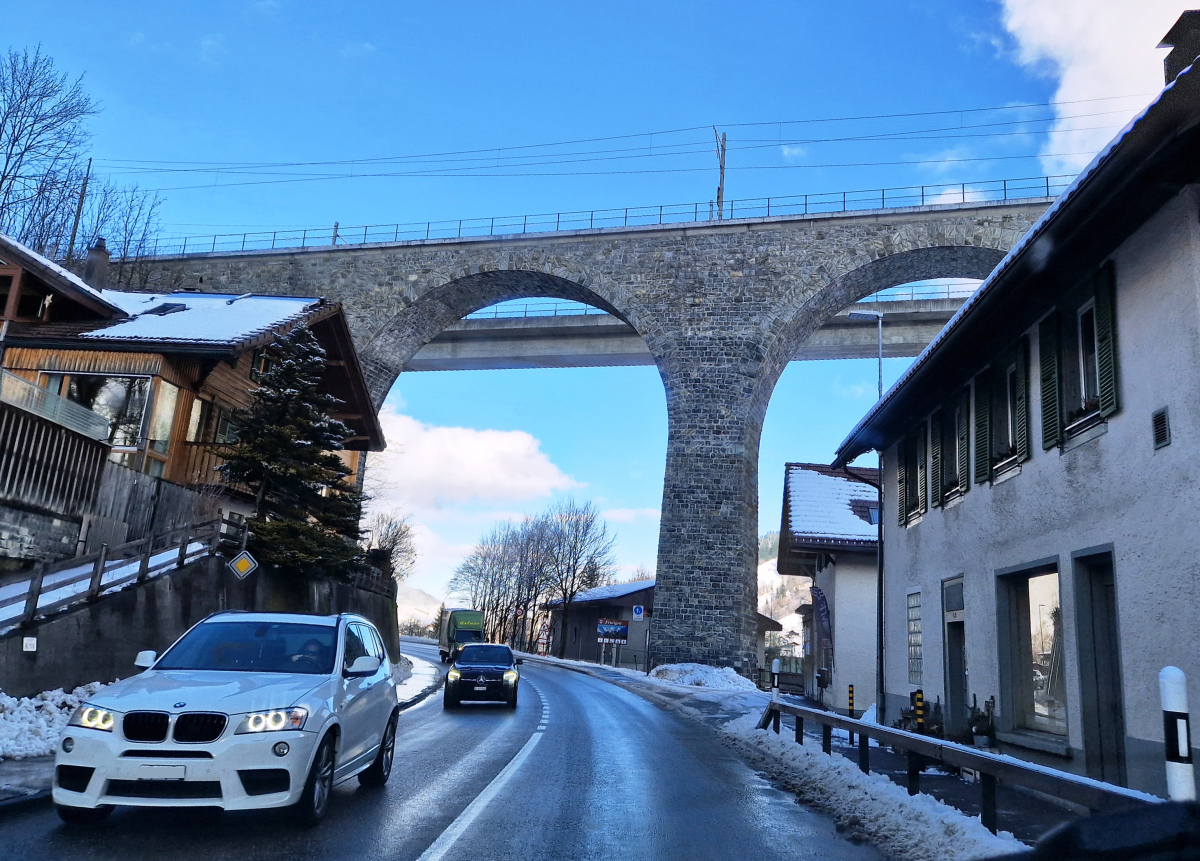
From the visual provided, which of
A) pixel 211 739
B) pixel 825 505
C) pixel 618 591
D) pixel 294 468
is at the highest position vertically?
pixel 825 505

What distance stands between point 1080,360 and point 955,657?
5.52 metres

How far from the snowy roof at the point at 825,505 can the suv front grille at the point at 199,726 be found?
2281 centimetres

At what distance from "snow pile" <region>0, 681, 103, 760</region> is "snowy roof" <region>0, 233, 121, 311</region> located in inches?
580

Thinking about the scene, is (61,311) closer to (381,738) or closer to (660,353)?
(660,353)

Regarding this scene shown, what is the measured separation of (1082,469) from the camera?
31.1ft

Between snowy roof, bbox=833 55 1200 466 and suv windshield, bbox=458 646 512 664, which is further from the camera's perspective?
suv windshield, bbox=458 646 512 664

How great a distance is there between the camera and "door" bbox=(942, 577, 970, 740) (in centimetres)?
1323

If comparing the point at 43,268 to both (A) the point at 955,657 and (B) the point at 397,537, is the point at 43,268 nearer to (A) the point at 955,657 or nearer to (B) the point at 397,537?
(A) the point at 955,657

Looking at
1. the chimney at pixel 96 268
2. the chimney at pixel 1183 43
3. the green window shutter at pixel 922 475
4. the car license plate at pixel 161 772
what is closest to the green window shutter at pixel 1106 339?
the chimney at pixel 1183 43

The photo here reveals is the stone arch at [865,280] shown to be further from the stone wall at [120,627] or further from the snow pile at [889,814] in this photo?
the snow pile at [889,814]

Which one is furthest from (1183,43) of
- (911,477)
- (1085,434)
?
(911,477)

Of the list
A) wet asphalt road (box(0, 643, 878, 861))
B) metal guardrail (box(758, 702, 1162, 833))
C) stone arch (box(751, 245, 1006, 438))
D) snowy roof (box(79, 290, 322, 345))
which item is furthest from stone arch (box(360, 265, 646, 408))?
metal guardrail (box(758, 702, 1162, 833))

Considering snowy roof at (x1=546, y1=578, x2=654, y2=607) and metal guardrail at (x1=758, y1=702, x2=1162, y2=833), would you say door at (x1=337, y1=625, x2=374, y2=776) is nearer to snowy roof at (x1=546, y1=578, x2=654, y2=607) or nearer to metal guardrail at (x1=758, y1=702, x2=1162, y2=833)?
metal guardrail at (x1=758, y1=702, x2=1162, y2=833)

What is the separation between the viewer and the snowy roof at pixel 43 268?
2309 cm
